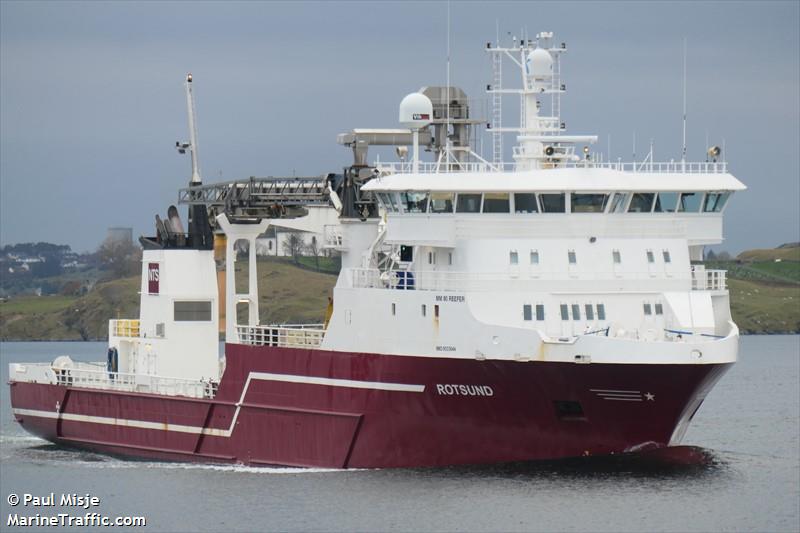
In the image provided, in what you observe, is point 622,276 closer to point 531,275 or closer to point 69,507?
point 531,275

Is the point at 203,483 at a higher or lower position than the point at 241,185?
lower

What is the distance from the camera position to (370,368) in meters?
39.2

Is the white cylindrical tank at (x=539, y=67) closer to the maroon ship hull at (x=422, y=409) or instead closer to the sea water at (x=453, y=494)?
the maroon ship hull at (x=422, y=409)

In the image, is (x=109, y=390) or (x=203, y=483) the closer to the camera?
(x=203, y=483)

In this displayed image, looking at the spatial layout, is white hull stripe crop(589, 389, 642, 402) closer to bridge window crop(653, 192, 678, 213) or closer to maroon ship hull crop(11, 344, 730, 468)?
maroon ship hull crop(11, 344, 730, 468)

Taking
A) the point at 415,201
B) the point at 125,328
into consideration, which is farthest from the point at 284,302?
the point at 415,201

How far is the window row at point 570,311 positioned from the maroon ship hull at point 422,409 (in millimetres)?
1249

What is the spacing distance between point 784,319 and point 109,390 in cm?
7477

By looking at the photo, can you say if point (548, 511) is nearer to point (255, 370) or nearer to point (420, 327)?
point (420, 327)

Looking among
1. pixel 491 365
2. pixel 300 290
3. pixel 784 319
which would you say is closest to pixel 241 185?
pixel 491 365

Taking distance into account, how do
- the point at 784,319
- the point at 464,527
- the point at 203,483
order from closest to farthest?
the point at 464,527 → the point at 203,483 → the point at 784,319

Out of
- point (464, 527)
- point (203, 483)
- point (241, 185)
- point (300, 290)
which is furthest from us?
point (300, 290)

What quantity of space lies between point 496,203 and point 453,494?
624 centimetres

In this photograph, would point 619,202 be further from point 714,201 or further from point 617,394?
point 617,394
